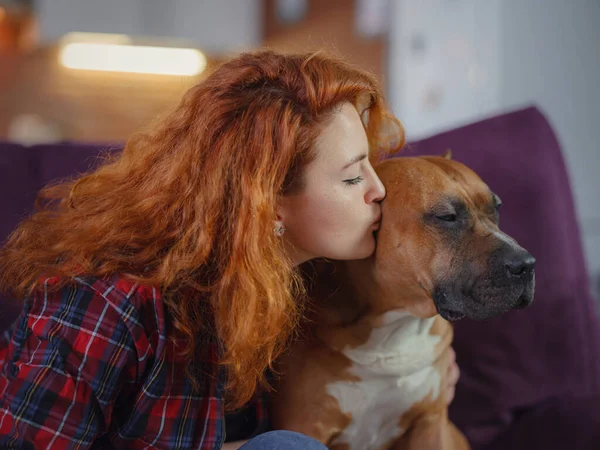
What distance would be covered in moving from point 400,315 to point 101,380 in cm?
50

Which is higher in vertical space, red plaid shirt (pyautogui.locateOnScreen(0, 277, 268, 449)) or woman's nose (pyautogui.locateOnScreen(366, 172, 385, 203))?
woman's nose (pyautogui.locateOnScreen(366, 172, 385, 203))

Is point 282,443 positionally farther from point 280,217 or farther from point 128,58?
point 128,58

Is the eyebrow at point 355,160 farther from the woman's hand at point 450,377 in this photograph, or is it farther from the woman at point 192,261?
the woman's hand at point 450,377

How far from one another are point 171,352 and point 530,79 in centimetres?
272

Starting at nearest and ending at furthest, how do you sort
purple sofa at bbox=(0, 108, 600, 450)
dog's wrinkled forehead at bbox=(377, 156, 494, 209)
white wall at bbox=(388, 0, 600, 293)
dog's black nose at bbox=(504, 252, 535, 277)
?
dog's black nose at bbox=(504, 252, 535, 277), dog's wrinkled forehead at bbox=(377, 156, 494, 209), purple sofa at bbox=(0, 108, 600, 450), white wall at bbox=(388, 0, 600, 293)

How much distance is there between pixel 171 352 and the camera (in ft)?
3.39

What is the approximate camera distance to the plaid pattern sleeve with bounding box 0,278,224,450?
92cm

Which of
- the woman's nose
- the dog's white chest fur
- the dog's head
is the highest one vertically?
the woman's nose

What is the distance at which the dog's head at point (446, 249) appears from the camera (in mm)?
1051

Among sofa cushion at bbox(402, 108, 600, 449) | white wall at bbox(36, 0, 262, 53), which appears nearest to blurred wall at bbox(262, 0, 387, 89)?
white wall at bbox(36, 0, 262, 53)

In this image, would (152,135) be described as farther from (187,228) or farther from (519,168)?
(519,168)

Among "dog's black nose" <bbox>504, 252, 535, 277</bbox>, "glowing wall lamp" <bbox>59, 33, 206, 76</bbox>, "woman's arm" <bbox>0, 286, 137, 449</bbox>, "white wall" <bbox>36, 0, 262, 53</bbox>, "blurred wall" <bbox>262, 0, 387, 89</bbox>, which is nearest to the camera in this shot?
"woman's arm" <bbox>0, 286, 137, 449</bbox>

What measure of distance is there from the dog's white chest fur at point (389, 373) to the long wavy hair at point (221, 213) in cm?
16

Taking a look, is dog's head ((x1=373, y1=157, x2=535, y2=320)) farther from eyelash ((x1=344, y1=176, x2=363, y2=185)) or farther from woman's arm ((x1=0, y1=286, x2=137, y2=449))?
woman's arm ((x1=0, y1=286, x2=137, y2=449))
